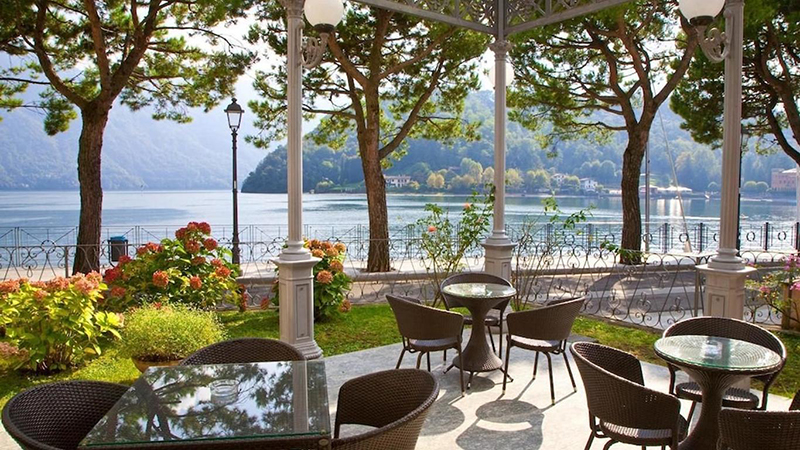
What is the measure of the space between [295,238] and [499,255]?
7.26 ft

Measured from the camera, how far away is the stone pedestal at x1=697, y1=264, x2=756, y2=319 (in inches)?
152

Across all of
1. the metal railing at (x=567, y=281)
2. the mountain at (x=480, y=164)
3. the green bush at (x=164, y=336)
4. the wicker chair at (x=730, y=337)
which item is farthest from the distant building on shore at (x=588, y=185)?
the green bush at (x=164, y=336)

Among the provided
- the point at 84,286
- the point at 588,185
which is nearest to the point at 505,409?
the point at 84,286

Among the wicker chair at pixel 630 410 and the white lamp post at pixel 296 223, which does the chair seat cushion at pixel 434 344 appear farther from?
the wicker chair at pixel 630 410

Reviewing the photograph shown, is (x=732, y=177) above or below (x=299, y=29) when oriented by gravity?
below

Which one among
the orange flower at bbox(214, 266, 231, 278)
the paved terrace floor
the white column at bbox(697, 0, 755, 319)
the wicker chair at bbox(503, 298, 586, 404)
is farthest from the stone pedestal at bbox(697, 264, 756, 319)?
the orange flower at bbox(214, 266, 231, 278)

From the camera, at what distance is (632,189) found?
11.9 metres

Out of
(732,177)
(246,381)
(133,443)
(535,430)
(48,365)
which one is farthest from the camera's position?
(48,365)

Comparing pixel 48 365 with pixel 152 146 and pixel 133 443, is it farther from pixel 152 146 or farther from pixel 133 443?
pixel 152 146

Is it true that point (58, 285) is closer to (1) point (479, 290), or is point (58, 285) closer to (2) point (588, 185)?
(1) point (479, 290)

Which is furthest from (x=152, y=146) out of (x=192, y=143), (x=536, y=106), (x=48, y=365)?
(x=48, y=365)

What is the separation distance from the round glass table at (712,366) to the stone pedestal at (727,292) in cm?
119

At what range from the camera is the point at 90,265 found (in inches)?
316

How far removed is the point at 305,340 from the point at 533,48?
898 centimetres
